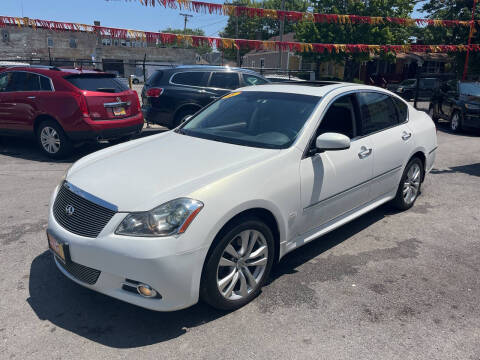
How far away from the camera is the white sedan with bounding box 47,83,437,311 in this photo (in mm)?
2607

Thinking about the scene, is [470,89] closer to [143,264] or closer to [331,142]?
[331,142]

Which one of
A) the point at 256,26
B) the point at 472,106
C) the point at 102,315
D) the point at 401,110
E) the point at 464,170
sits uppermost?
the point at 256,26

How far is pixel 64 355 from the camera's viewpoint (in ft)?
8.38

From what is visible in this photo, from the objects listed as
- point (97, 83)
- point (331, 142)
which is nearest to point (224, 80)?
point (97, 83)

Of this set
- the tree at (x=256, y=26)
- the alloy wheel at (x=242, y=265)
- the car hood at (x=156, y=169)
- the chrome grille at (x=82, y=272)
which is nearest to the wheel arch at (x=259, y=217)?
the alloy wheel at (x=242, y=265)

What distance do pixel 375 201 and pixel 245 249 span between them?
2138 millimetres

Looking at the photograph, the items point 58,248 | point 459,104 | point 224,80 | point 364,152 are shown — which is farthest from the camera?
point 459,104

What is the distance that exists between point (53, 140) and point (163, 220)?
5.98 meters

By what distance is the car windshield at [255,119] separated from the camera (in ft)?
11.9

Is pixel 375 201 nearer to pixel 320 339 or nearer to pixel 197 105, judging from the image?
pixel 320 339

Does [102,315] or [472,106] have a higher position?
[472,106]

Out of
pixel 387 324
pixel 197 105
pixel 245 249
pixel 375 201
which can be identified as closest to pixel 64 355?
pixel 245 249

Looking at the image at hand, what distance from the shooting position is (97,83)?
766cm

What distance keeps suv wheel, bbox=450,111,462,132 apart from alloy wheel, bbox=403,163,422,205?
8.15 metres
